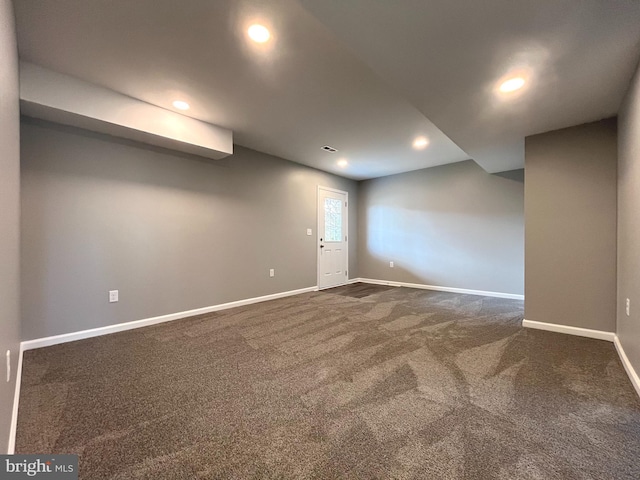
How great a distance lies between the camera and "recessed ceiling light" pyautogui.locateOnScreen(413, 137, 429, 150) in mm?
3768

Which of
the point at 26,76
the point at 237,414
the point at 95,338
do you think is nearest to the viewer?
the point at 237,414

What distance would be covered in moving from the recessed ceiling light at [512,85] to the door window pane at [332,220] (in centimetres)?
372

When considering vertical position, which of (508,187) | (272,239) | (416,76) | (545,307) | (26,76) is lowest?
(545,307)

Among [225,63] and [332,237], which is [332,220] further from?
[225,63]

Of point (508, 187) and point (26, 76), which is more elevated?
point (26, 76)

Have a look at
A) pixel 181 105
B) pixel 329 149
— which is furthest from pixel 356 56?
pixel 329 149

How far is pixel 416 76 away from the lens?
1962mm

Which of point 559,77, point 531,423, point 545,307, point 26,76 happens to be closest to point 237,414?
point 531,423

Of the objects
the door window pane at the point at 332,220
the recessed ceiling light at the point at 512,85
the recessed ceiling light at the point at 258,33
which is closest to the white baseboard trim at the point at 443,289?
the door window pane at the point at 332,220

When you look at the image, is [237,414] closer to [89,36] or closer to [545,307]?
[89,36]

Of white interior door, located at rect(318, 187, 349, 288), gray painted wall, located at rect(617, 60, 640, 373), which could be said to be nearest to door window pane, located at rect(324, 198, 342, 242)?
white interior door, located at rect(318, 187, 349, 288)

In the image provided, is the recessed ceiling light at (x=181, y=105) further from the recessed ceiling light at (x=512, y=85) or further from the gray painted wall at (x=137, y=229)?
the recessed ceiling light at (x=512, y=85)

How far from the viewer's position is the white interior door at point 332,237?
5473 mm

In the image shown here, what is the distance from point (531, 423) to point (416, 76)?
2.30 metres
